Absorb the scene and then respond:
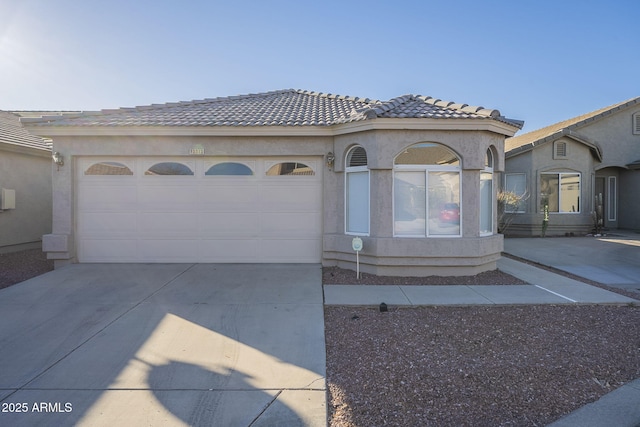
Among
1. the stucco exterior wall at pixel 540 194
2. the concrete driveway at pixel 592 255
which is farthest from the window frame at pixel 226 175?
the stucco exterior wall at pixel 540 194

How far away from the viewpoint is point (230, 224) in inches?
356

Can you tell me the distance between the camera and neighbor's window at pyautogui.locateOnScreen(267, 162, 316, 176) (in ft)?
29.6

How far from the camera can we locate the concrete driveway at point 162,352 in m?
3.24

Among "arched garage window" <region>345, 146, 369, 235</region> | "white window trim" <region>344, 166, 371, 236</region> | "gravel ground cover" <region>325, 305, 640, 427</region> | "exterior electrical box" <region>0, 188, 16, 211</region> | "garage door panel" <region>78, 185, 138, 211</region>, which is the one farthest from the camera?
"exterior electrical box" <region>0, 188, 16, 211</region>

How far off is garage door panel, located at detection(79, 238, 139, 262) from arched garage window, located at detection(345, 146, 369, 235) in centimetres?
535

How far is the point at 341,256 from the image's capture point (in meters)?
8.55

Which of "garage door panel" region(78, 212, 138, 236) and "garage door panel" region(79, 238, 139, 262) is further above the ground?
"garage door panel" region(78, 212, 138, 236)

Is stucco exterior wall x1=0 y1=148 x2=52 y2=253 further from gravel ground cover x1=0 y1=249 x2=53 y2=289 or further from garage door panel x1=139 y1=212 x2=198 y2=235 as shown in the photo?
garage door panel x1=139 y1=212 x2=198 y2=235

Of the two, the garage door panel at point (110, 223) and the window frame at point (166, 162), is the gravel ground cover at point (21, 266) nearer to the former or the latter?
the garage door panel at point (110, 223)

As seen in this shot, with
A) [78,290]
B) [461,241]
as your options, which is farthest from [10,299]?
[461,241]

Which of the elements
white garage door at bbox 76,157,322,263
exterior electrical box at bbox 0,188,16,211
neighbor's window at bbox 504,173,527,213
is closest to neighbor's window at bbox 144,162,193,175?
white garage door at bbox 76,157,322,263

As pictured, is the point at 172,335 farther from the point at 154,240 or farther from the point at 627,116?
the point at 627,116

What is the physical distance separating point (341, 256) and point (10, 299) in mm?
6280

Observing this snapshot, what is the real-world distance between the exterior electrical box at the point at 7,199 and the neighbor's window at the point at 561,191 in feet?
64.2
